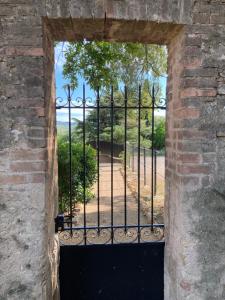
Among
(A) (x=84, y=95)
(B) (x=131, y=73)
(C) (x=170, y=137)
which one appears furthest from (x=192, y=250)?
(B) (x=131, y=73)

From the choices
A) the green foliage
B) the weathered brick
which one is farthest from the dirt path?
the weathered brick

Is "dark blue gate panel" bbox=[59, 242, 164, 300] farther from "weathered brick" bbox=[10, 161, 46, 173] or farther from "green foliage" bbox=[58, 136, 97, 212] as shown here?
"green foliage" bbox=[58, 136, 97, 212]

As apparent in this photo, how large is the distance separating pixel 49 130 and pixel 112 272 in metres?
1.73

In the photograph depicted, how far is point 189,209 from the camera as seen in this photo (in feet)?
8.24

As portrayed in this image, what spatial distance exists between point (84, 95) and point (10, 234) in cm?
155

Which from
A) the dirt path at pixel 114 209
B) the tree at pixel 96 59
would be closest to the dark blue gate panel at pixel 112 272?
the dirt path at pixel 114 209

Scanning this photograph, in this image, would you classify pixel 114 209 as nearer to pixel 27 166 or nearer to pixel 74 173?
pixel 74 173

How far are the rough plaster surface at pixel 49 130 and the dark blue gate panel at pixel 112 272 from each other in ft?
2.01

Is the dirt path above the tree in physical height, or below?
below

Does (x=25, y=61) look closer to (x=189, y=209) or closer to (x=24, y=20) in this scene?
(x=24, y=20)

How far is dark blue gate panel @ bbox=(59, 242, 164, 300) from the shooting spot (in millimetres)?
3225

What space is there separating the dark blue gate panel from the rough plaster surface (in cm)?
61

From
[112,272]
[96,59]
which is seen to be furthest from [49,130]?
[96,59]

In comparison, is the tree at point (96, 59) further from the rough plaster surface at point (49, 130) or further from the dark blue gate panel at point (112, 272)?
the dark blue gate panel at point (112, 272)
